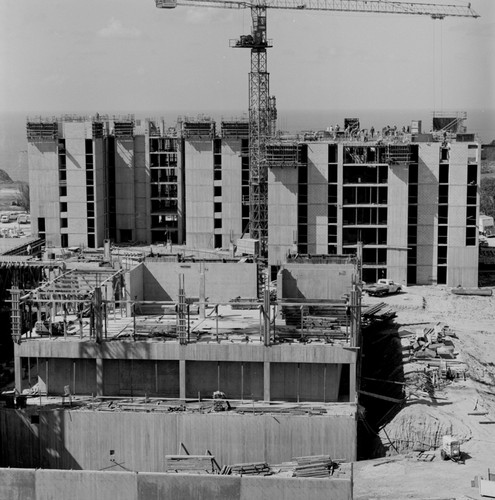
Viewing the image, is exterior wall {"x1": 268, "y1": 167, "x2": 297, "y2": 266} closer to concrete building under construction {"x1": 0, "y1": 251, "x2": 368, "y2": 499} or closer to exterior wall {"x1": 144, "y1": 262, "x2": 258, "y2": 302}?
exterior wall {"x1": 144, "y1": 262, "x2": 258, "y2": 302}

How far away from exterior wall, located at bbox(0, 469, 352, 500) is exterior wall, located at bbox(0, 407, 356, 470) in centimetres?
681

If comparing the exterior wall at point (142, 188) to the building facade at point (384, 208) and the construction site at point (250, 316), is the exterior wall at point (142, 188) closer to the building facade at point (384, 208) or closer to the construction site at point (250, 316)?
the construction site at point (250, 316)

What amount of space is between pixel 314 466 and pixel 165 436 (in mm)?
7687

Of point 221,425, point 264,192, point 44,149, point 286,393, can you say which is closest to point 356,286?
point 286,393

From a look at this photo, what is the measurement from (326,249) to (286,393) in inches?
1358

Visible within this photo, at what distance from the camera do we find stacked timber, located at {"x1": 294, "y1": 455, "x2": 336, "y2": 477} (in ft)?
155

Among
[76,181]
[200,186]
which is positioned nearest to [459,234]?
[200,186]

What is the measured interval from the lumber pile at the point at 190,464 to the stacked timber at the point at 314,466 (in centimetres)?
389

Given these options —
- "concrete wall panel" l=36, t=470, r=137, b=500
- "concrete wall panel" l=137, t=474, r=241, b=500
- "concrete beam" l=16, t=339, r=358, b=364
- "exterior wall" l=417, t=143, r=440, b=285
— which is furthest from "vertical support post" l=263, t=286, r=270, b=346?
"exterior wall" l=417, t=143, r=440, b=285

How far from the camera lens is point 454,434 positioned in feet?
169

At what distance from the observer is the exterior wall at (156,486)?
145 feet

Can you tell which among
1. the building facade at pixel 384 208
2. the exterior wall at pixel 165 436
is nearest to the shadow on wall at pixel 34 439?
the exterior wall at pixel 165 436

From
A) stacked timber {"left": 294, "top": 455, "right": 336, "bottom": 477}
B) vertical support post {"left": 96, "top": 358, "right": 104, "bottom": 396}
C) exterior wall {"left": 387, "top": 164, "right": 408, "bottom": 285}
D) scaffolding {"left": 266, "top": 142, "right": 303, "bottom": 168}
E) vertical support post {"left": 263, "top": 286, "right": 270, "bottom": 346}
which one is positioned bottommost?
stacked timber {"left": 294, "top": 455, "right": 336, "bottom": 477}

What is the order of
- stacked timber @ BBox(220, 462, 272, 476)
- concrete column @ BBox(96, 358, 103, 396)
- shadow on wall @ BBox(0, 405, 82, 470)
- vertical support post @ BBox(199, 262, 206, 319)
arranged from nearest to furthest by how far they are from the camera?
stacked timber @ BBox(220, 462, 272, 476) → shadow on wall @ BBox(0, 405, 82, 470) → concrete column @ BBox(96, 358, 103, 396) → vertical support post @ BBox(199, 262, 206, 319)
